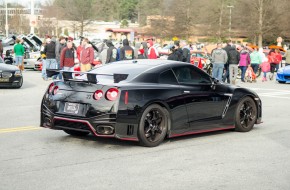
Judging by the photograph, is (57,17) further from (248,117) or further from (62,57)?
(248,117)

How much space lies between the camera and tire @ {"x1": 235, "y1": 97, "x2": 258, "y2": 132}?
10.4 metres

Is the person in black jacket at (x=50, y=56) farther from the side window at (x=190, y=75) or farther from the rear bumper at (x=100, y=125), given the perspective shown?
the rear bumper at (x=100, y=125)

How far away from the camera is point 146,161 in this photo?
783 centimetres

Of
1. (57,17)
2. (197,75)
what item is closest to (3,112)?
(197,75)

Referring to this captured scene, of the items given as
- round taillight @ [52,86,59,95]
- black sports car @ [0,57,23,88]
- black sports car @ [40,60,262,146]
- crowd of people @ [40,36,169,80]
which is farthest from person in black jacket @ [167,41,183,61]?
round taillight @ [52,86,59,95]

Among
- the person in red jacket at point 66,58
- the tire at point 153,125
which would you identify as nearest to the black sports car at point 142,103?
the tire at point 153,125

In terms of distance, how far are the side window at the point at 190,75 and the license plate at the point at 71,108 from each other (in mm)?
1830

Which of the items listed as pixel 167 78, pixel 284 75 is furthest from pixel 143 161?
pixel 284 75

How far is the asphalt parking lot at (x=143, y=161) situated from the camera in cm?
661

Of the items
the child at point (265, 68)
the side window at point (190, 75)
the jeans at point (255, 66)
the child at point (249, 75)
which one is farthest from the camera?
the jeans at point (255, 66)

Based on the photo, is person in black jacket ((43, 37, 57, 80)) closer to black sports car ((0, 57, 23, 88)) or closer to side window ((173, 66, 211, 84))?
black sports car ((0, 57, 23, 88))

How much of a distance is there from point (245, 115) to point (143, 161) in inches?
134

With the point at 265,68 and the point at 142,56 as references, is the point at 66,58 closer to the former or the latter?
the point at 142,56

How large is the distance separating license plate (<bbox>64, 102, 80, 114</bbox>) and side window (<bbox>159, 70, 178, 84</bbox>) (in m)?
1.43
